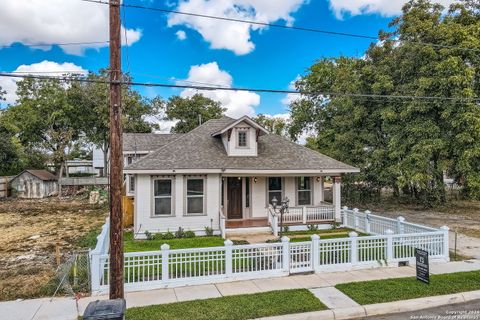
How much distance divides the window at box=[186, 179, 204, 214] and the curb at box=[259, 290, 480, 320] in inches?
339

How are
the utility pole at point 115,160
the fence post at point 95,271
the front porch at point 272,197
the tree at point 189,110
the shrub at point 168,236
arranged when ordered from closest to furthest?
1. the utility pole at point 115,160
2. the fence post at point 95,271
3. the shrub at point 168,236
4. the front porch at point 272,197
5. the tree at point 189,110

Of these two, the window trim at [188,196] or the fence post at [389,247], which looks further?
the window trim at [188,196]

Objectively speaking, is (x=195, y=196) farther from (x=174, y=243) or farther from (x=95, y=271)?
(x=95, y=271)

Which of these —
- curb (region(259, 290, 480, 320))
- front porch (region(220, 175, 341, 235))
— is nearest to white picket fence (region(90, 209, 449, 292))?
curb (region(259, 290, 480, 320))

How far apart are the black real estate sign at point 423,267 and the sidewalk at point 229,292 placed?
2.06 feet

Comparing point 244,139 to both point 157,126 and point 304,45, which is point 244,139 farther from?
point 157,126

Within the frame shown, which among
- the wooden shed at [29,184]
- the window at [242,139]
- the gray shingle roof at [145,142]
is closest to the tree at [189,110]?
the gray shingle roof at [145,142]

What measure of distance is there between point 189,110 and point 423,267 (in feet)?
132

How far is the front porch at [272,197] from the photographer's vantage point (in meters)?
15.7

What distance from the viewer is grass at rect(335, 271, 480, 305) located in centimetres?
761

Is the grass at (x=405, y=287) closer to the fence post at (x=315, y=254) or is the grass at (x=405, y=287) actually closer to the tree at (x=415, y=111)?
the fence post at (x=315, y=254)

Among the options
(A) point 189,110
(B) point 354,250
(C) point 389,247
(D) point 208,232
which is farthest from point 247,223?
(A) point 189,110

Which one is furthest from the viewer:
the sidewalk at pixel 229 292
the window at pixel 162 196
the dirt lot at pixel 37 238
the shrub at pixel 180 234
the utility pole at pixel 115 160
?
the window at pixel 162 196

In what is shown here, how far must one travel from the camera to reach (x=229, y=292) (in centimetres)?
799
